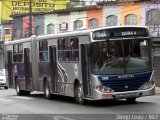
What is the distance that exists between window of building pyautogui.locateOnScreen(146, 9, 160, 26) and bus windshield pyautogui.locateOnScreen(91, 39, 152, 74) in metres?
23.4

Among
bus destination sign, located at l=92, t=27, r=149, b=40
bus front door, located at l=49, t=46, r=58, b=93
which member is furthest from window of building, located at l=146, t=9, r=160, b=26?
bus destination sign, located at l=92, t=27, r=149, b=40

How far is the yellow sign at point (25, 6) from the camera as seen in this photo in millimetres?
64250

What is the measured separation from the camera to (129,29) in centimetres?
1917

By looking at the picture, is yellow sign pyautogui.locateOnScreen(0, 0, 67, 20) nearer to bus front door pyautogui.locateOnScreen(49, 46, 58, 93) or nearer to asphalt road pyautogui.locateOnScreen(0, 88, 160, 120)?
bus front door pyautogui.locateOnScreen(49, 46, 58, 93)

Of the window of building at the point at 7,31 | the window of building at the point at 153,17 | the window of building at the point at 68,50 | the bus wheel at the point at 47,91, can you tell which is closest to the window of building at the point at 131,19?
the window of building at the point at 153,17

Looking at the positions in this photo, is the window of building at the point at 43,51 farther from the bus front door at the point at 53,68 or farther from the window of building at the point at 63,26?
the window of building at the point at 63,26

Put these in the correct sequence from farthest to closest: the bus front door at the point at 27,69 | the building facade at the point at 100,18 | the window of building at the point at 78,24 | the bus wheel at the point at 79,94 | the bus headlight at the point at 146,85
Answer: the window of building at the point at 78,24 < the building facade at the point at 100,18 < the bus front door at the point at 27,69 < the bus wheel at the point at 79,94 < the bus headlight at the point at 146,85

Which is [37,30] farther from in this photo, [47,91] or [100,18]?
[47,91]

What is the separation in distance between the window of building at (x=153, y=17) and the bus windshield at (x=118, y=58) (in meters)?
23.4

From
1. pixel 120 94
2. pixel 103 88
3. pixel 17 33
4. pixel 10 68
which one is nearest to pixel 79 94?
pixel 103 88

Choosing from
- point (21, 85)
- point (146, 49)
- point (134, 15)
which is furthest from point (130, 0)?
point (146, 49)

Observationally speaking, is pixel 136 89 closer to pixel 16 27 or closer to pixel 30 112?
pixel 30 112

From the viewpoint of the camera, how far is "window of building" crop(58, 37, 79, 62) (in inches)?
805

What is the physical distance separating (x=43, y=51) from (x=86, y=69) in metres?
5.48
